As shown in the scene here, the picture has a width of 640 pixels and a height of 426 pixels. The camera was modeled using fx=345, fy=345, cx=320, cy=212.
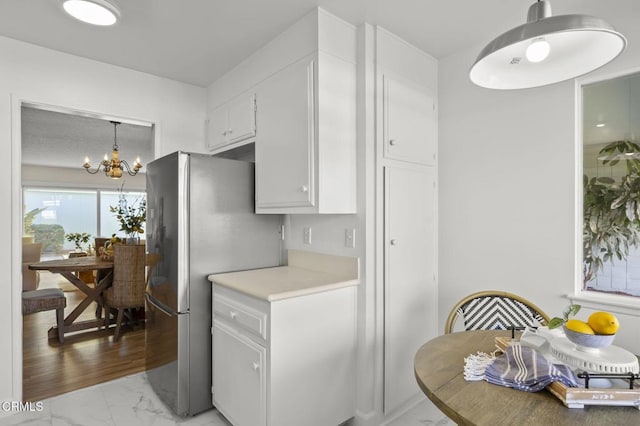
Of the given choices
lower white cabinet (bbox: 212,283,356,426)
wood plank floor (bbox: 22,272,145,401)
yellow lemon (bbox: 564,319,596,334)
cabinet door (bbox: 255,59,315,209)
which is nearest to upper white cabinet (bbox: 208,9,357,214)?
cabinet door (bbox: 255,59,315,209)

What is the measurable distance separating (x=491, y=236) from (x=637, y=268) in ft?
2.38

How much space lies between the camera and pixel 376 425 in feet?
6.84

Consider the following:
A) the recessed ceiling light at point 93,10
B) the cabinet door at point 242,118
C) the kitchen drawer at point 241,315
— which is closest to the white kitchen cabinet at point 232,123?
the cabinet door at point 242,118

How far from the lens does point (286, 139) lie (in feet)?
7.06

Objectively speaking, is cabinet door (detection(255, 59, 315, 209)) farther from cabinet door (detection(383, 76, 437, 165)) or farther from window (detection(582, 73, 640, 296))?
window (detection(582, 73, 640, 296))

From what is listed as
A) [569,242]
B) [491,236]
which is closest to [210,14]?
[491,236]

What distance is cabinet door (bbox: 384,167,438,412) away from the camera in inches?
85.0

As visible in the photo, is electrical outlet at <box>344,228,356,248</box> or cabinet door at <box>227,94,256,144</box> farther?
cabinet door at <box>227,94,256,144</box>

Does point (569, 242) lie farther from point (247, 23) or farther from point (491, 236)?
point (247, 23)

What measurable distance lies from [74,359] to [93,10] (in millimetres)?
2857

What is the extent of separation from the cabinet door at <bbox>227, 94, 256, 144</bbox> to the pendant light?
1624 millimetres

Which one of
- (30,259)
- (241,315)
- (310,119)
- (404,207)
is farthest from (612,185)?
(30,259)

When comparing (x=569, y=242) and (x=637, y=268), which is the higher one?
(x=569, y=242)

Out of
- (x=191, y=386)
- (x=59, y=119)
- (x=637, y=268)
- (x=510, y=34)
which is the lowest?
(x=191, y=386)
